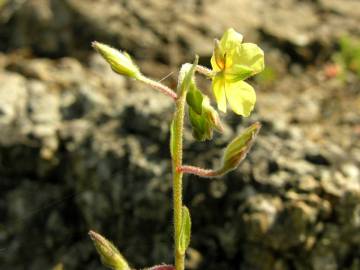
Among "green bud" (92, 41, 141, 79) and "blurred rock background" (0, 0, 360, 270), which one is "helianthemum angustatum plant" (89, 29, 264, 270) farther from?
"blurred rock background" (0, 0, 360, 270)

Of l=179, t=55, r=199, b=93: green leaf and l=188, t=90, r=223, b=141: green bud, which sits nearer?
l=179, t=55, r=199, b=93: green leaf

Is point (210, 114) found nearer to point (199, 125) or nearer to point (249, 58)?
point (199, 125)

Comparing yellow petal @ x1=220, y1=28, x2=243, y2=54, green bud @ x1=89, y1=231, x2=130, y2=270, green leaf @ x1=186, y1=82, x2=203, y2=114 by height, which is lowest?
green bud @ x1=89, y1=231, x2=130, y2=270

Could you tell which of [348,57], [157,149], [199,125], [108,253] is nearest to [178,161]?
[199,125]

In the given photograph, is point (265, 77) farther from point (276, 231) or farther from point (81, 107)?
point (276, 231)

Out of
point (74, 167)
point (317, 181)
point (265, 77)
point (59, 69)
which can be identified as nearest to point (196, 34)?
point (265, 77)

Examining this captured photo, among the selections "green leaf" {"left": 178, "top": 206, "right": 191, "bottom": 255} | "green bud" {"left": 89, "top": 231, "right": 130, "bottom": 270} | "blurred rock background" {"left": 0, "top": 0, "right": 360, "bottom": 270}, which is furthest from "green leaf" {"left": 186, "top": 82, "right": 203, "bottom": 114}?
"blurred rock background" {"left": 0, "top": 0, "right": 360, "bottom": 270}

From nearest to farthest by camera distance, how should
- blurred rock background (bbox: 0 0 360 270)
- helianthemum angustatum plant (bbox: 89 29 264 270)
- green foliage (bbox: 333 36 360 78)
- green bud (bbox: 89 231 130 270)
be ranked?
helianthemum angustatum plant (bbox: 89 29 264 270)
green bud (bbox: 89 231 130 270)
blurred rock background (bbox: 0 0 360 270)
green foliage (bbox: 333 36 360 78)

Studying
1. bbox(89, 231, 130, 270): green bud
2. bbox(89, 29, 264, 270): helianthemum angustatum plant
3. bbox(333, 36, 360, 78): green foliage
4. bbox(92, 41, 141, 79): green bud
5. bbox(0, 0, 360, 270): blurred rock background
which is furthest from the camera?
bbox(333, 36, 360, 78): green foliage
